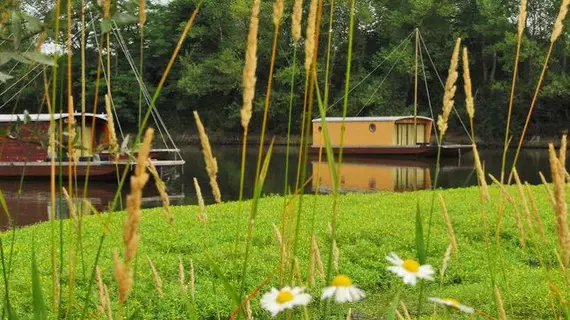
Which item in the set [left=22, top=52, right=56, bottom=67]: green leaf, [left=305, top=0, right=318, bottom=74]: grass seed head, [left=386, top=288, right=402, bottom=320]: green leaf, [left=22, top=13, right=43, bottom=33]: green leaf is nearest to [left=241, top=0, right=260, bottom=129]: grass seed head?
[left=305, top=0, right=318, bottom=74]: grass seed head

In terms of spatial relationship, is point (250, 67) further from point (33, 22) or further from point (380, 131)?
point (380, 131)

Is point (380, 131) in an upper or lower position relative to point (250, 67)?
lower

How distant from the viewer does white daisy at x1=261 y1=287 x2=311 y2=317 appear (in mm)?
830

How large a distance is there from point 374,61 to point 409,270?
113 feet

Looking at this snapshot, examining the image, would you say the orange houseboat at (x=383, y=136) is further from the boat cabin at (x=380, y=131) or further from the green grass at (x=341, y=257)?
the green grass at (x=341, y=257)

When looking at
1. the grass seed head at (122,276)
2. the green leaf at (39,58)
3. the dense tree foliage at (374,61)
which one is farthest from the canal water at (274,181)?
the grass seed head at (122,276)

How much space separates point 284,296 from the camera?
899mm

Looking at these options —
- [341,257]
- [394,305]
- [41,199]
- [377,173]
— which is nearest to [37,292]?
[394,305]

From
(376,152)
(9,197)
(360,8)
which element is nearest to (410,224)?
(9,197)

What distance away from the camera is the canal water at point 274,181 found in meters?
13.6

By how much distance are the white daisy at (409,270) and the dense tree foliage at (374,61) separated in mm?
28589

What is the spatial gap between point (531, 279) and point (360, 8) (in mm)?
29882

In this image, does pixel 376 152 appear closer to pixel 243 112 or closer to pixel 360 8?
pixel 360 8

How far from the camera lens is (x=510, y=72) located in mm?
33625
